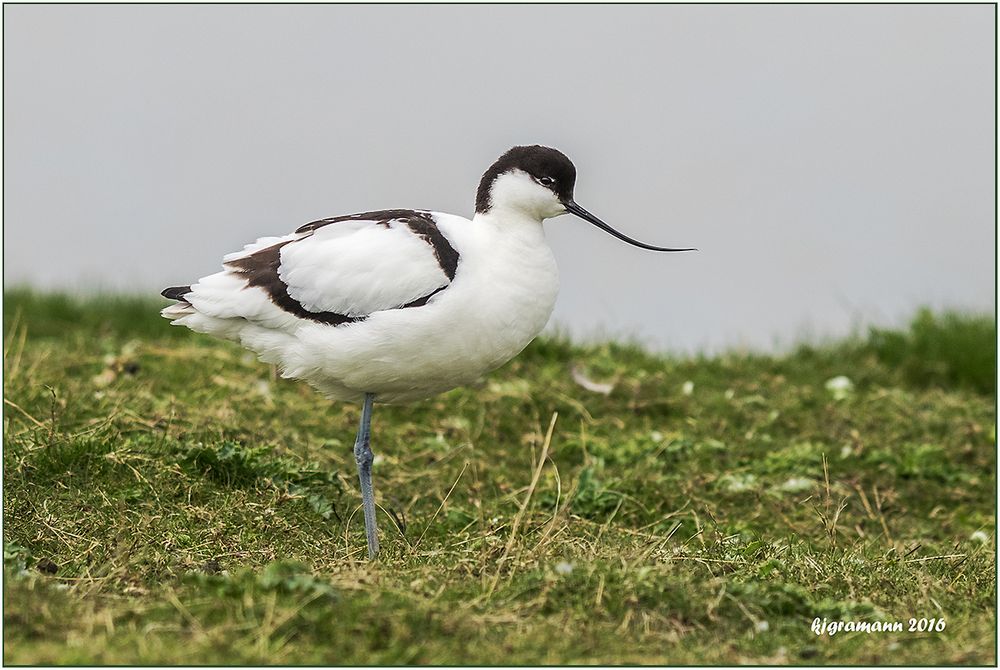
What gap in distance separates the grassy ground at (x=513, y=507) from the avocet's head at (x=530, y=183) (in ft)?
3.32

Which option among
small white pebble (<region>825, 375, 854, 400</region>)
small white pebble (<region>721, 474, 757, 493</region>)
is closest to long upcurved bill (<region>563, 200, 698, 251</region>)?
small white pebble (<region>721, 474, 757, 493</region>)

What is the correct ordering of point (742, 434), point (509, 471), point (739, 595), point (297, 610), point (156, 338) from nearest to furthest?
point (297, 610) < point (739, 595) < point (509, 471) < point (742, 434) < point (156, 338)

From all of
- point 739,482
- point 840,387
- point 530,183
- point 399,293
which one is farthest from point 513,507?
point 840,387

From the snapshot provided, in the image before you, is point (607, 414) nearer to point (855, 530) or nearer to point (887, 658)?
point (855, 530)

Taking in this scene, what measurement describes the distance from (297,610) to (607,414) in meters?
4.29

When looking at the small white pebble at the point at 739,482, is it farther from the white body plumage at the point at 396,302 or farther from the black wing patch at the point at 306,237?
the black wing patch at the point at 306,237

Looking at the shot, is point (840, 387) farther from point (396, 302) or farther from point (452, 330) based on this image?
point (396, 302)

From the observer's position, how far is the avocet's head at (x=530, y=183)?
5.84 meters

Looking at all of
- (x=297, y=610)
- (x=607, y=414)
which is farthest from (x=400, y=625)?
(x=607, y=414)

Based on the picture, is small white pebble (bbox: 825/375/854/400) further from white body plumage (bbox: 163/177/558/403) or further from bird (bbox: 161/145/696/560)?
white body plumage (bbox: 163/177/558/403)

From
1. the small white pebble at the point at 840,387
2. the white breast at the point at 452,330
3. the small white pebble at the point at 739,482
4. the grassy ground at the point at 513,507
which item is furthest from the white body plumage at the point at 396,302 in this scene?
the small white pebble at the point at 840,387

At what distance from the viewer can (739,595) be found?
4.67 m

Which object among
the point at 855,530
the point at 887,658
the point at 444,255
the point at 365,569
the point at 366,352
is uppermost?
the point at 444,255

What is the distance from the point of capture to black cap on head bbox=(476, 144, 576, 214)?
19.3 feet
